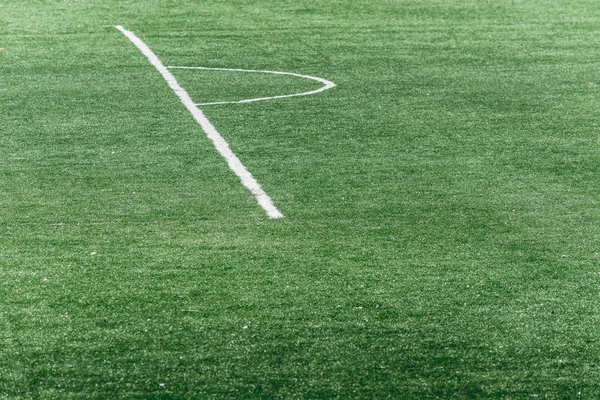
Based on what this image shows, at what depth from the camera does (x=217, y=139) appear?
908 centimetres

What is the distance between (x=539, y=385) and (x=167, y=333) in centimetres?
180

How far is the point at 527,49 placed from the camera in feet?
44.1

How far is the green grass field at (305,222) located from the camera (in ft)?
14.6

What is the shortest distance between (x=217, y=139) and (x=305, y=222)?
2631mm

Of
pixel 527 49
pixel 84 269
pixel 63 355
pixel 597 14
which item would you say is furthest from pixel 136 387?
pixel 597 14

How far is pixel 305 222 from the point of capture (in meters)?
6.69

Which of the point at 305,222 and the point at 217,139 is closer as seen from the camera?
the point at 305,222

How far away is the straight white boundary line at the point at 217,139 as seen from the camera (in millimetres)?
7223

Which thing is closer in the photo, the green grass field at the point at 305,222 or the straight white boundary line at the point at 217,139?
the green grass field at the point at 305,222

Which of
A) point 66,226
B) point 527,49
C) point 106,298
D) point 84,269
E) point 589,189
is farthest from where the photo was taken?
point 527,49

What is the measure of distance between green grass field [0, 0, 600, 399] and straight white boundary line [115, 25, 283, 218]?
0.33 feet

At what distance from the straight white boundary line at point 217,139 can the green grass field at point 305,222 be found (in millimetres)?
101

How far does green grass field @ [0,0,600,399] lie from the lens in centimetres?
446

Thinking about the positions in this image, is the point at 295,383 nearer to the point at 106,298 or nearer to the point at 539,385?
the point at 539,385
